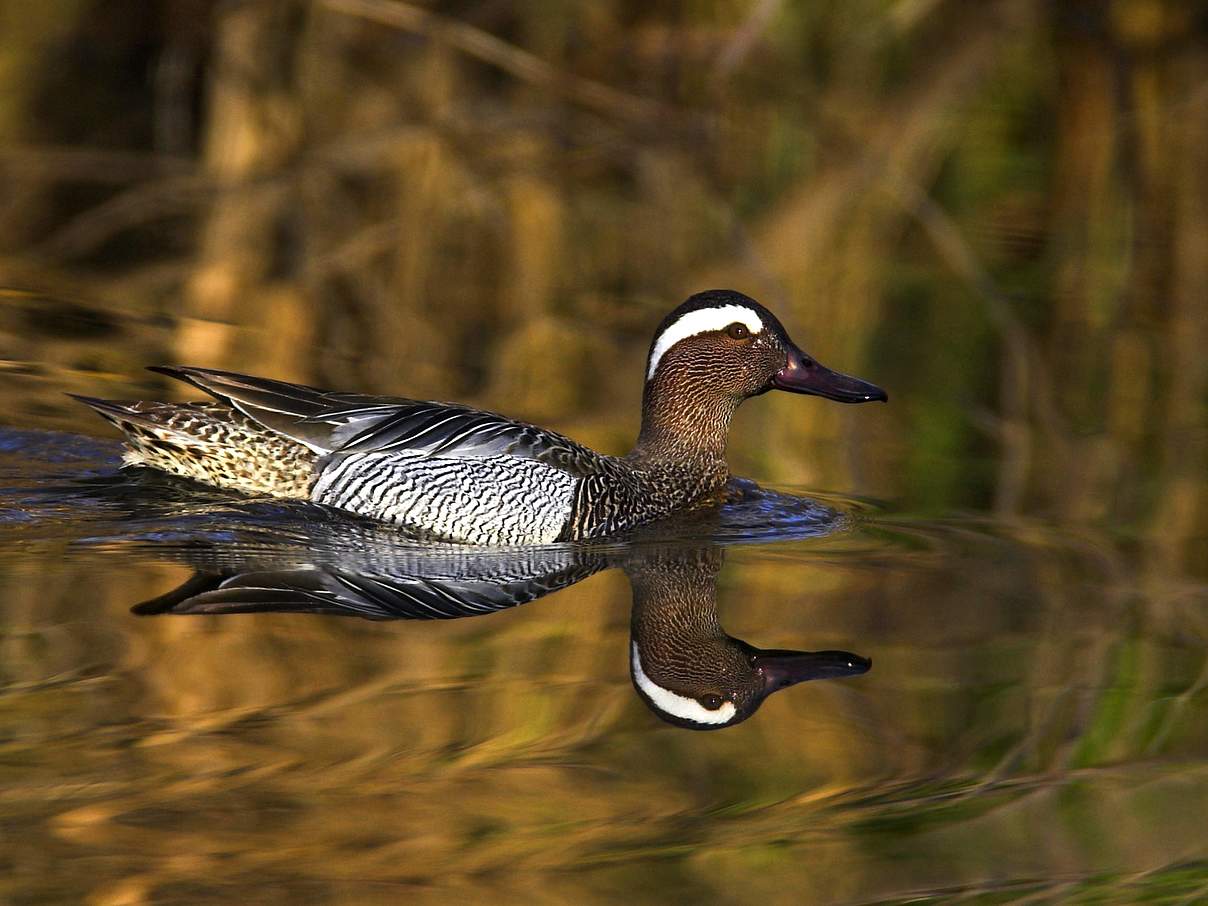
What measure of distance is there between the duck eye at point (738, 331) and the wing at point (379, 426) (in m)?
1.02

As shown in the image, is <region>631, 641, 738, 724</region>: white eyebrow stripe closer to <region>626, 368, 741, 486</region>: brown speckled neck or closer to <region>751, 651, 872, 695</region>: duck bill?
<region>751, 651, 872, 695</region>: duck bill

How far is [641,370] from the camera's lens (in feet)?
34.3

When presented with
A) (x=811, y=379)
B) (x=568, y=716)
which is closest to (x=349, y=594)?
(x=568, y=716)

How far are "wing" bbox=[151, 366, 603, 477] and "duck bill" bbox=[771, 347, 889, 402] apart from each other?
115 centimetres

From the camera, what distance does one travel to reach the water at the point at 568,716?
4805mm

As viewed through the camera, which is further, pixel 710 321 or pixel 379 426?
pixel 710 321

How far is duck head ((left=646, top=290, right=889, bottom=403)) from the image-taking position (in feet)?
28.1

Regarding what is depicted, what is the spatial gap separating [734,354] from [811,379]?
0.38 metres

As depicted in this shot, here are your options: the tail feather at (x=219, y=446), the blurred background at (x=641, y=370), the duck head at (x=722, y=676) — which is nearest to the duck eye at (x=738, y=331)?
the blurred background at (x=641, y=370)

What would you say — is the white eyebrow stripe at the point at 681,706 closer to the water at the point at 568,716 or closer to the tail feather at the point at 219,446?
the water at the point at 568,716

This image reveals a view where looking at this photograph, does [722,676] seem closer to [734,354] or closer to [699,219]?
[734,354]

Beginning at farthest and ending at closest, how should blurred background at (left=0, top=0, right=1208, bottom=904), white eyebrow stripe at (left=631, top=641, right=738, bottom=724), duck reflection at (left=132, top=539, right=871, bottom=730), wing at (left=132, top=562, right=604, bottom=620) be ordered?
wing at (left=132, top=562, right=604, bottom=620), duck reflection at (left=132, top=539, right=871, bottom=730), white eyebrow stripe at (left=631, top=641, right=738, bottom=724), blurred background at (left=0, top=0, right=1208, bottom=904)

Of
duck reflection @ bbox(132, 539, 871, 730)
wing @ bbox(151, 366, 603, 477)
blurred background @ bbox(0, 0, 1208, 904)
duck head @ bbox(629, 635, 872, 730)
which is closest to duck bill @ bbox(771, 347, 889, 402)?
blurred background @ bbox(0, 0, 1208, 904)

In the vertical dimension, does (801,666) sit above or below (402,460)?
below
